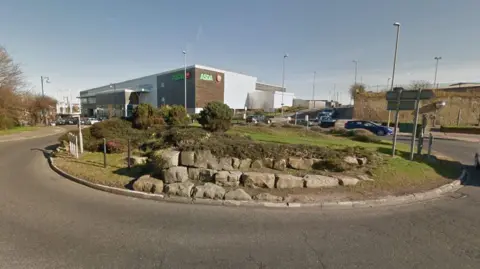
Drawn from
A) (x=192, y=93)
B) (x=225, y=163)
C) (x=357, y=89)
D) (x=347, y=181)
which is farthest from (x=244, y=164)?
(x=192, y=93)

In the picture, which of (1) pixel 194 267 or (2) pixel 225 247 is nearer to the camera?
(1) pixel 194 267

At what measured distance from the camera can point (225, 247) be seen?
374 cm

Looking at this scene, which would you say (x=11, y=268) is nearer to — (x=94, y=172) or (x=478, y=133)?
(x=94, y=172)

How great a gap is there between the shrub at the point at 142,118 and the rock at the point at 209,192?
1227 centimetres

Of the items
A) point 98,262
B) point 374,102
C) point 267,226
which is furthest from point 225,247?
point 374,102

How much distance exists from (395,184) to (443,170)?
140 inches

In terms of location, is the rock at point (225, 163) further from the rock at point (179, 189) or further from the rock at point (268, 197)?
the rock at point (268, 197)

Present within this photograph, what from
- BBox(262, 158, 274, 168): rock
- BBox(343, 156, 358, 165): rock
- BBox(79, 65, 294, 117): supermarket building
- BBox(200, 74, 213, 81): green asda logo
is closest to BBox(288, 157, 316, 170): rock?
BBox(262, 158, 274, 168): rock

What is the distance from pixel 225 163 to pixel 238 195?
1672mm

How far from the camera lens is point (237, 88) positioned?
74.8 metres

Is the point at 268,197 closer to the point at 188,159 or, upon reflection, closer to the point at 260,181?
the point at 260,181

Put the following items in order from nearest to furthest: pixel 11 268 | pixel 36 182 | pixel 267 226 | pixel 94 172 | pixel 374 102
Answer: pixel 11 268
pixel 267 226
pixel 36 182
pixel 94 172
pixel 374 102

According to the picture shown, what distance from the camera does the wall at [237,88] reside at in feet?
234

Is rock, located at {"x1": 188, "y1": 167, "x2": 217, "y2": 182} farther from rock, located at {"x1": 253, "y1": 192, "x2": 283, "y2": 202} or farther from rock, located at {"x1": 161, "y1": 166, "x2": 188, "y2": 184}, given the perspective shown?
rock, located at {"x1": 253, "y1": 192, "x2": 283, "y2": 202}
